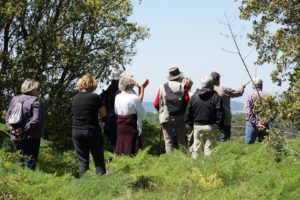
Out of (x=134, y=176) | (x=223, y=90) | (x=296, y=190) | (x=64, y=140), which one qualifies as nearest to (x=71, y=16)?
(x=64, y=140)

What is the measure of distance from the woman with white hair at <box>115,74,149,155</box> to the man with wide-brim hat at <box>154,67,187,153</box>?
1.01 m

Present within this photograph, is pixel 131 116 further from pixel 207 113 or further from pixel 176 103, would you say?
pixel 207 113

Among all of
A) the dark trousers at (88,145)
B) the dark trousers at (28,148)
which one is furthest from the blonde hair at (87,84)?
the dark trousers at (28,148)

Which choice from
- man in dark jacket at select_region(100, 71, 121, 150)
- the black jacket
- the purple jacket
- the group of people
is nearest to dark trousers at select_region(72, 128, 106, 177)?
the group of people

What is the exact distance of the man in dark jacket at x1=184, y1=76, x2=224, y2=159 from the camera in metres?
9.66

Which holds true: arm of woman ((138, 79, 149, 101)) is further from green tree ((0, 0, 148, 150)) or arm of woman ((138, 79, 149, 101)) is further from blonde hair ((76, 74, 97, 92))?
green tree ((0, 0, 148, 150))

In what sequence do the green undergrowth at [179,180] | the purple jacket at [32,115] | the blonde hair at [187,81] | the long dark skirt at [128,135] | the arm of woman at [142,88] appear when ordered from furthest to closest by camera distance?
the blonde hair at [187,81], the arm of woman at [142,88], the long dark skirt at [128,135], the purple jacket at [32,115], the green undergrowth at [179,180]

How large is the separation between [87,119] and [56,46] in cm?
790

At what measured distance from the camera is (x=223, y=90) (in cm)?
1124

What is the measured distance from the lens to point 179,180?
7.71 m

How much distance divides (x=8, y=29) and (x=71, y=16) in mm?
2083

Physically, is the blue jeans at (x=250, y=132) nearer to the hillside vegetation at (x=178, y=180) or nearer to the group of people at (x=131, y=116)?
the group of people at (x=131, y=116)

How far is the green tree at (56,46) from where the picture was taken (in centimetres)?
1540

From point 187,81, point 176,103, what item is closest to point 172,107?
point 176,103
